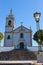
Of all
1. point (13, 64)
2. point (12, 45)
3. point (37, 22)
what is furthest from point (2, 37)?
point (13, 64)

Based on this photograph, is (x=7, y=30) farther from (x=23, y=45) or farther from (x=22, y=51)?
(x=22, y=51)

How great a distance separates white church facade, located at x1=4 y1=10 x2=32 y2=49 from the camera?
37188mm

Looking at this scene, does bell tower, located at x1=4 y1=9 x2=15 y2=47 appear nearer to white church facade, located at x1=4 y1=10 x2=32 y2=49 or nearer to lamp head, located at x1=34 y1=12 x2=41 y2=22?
white church facade, located at x1=4 y1=10 x2=32 y2=49

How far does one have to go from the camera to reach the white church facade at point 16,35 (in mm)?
37188

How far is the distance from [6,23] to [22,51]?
10.9 meters

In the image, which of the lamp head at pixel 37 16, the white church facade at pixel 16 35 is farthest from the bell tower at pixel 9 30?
the lamp head at pixel 37 16

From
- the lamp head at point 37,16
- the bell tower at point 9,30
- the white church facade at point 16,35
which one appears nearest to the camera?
the lamp head at point 37,16

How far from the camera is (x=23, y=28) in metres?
38.9

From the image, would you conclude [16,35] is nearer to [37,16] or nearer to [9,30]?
[9,30]

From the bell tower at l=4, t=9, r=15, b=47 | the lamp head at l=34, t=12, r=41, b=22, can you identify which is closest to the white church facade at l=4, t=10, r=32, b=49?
the bell tower at l=4, t=9, r=15, b=47

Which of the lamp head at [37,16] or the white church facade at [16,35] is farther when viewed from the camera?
the white church facade at [16,35]

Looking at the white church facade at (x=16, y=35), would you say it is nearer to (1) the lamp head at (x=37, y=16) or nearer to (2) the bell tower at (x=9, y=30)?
(2) the bell tower at (x=9, y=30)

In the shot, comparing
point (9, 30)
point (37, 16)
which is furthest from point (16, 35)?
point (37, 16)

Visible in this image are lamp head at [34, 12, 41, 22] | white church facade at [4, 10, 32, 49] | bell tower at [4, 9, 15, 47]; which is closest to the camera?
lamp head at [34, 12, 41, 22]
